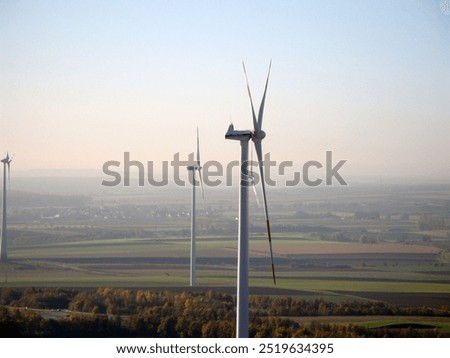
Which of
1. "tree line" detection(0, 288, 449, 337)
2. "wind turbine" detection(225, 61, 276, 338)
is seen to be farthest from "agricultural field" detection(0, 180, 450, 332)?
"wind turbine" detection(225, 61, 276, 338)

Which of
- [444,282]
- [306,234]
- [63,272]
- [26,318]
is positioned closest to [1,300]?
[26,318]

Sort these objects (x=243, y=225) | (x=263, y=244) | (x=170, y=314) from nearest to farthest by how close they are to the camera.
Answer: (x=243, y=225)
(x=170, y=314)
(x=263, y=244)

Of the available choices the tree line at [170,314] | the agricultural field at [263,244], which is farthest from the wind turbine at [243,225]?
the agricultural field at [263,244]

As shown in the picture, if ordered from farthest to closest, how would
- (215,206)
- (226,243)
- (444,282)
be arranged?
(215,206), (226,243), (444,282)

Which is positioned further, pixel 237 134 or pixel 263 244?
pixel 263 244

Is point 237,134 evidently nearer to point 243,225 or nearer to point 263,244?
point 243,225

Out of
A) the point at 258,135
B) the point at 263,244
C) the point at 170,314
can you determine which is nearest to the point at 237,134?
the point at 258,135

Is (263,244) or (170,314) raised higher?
(263,244)

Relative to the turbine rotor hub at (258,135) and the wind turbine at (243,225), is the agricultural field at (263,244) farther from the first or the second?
the turbine rotor hub at (258,135)
